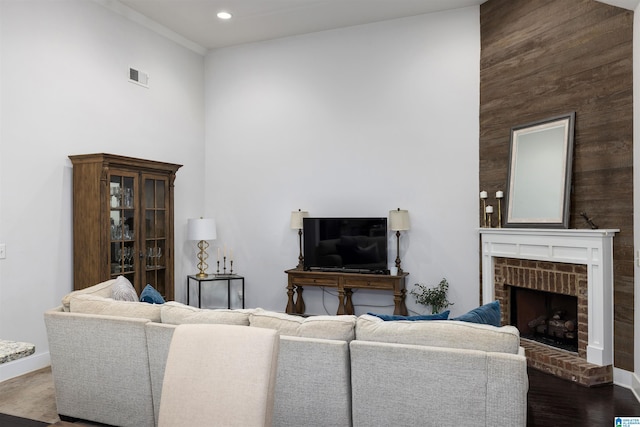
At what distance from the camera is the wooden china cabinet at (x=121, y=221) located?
15.1 ft

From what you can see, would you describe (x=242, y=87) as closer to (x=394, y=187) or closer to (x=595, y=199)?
(x=394, y=187)

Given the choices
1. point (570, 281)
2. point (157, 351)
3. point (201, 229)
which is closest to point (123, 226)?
point (201, 229)

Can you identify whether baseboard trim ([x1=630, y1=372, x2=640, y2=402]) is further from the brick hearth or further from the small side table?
the small side table

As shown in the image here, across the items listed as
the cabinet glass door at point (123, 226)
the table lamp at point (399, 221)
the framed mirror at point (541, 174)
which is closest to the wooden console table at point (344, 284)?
the table lamp at point (399, 221)

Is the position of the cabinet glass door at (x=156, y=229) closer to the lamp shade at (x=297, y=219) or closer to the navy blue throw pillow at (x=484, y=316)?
the lamp shade at (x=297, y=219)

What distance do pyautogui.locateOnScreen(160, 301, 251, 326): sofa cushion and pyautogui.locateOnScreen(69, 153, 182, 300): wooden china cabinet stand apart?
196 centimetres

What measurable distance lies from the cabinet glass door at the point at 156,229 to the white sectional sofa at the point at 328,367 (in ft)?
6.49

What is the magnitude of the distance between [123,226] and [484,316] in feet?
11.7

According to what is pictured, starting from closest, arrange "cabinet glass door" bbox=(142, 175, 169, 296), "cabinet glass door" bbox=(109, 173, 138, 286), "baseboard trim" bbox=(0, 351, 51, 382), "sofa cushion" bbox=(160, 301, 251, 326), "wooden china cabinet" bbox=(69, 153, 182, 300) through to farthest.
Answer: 1. "sofa cushion" bbox=(160, 301, 251, 326)
2. "baseboard trim" bbox=(0, 351, 51, 382)
3. "wooden china cabinet" bbox=(69, 153, 182, 300)
4. "cabinet glass door" bbox=(109, 173, 138, 286)
5. "cabinet glass door" bbox=(142, 175, 169, 296)

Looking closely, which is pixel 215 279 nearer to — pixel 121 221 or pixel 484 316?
pixel 121 221

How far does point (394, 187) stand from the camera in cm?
584

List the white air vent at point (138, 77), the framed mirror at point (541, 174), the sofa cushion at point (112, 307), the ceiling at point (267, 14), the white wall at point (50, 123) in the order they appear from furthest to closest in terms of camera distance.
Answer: the white air vent at point (138, 77) < the ceiling at point (267, 14) < the framed mirror at point (541, 174) < the white wall at point (50, 123) < the sofa cushion at point (112, 307)

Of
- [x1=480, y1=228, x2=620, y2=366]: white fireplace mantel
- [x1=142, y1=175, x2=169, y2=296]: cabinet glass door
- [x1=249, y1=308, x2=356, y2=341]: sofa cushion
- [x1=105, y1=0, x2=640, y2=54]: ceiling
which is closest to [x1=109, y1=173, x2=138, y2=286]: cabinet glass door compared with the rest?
[x1=142, y1=175, x2=169, y2=296]: cabinet glass door

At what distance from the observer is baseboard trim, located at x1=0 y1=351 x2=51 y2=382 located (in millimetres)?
4125
